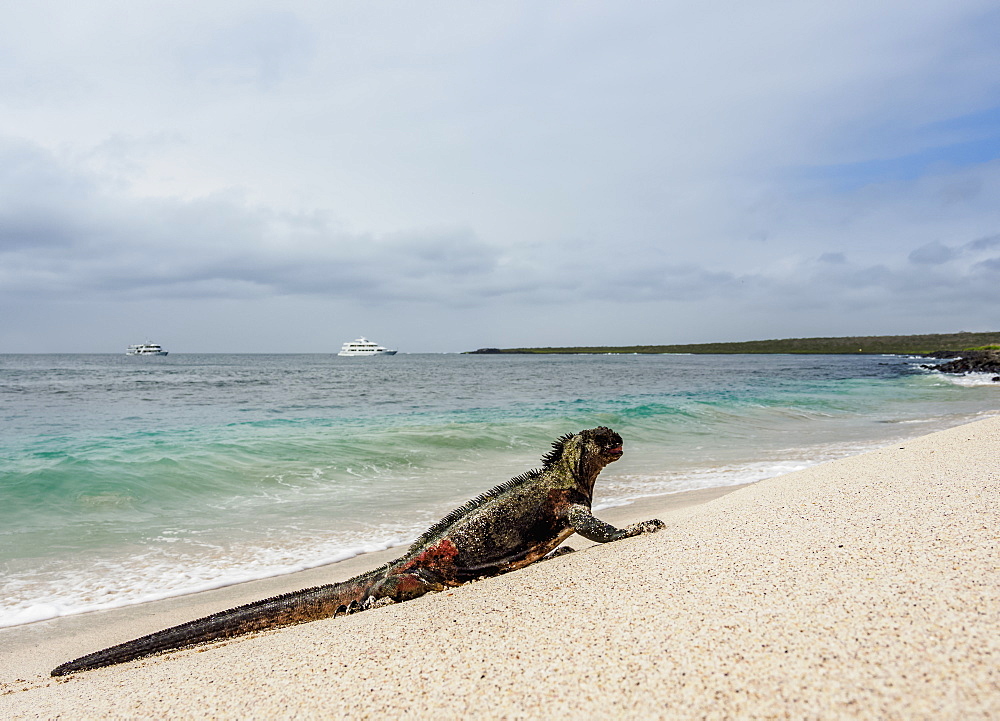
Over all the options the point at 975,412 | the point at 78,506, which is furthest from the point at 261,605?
the point at 975,412

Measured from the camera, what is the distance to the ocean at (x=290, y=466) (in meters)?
7.36

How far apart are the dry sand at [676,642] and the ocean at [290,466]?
2.41 meters

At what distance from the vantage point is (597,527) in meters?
4.94

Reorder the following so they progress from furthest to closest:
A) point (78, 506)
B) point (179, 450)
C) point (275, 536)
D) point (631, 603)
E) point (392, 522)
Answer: point (179, 450)
point (78, 506)
point (392, 522)
point (275, 536)
point (631, 603)

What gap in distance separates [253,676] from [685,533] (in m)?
3.25

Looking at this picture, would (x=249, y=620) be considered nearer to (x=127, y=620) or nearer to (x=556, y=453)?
(x=127, y=620)

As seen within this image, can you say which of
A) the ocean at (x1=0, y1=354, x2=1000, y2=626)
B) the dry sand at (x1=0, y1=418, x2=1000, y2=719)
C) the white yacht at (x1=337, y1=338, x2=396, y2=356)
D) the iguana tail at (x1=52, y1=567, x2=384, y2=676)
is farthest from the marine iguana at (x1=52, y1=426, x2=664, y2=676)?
the white yacht at (x1=337, y1=338, x2=396, y2=356)

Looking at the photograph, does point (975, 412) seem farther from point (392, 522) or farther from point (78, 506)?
point (78, 506)

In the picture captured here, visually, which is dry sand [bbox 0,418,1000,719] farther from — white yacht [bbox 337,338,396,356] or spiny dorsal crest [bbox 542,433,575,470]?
white yacht [bbox 337,338,396,356]

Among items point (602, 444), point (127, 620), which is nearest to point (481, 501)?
point (602, 444)

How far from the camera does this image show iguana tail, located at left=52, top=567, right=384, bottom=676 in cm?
433

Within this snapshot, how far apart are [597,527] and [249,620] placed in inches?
116

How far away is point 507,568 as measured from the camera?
4867mm

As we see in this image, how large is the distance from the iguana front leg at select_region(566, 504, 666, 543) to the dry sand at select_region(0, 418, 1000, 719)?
5.3 inches
